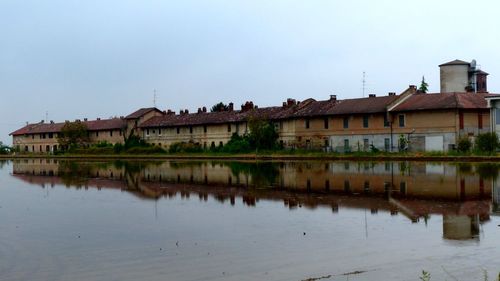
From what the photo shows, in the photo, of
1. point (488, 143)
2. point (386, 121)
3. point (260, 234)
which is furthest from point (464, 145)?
point (260, 234)

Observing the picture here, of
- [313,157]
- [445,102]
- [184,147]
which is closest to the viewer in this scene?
[445,102]

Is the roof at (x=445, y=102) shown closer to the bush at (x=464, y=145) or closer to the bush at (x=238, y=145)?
the bush at (x=464, y=145)

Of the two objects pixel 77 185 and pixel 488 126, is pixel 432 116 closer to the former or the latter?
pixel 488 126

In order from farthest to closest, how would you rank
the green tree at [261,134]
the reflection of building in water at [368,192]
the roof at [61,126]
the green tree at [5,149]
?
the green tree at [5,149]
the roof at [61,126]
the green tree at [261,134]
the reflection of building in water at [368,192]

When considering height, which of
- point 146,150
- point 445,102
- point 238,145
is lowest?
point 146,150

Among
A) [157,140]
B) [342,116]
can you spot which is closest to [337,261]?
[342,116]

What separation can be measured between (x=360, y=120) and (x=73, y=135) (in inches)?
2041

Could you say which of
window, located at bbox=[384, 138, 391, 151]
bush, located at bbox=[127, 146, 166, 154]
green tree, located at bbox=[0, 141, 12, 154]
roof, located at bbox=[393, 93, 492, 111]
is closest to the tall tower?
roof, located at bbox=[393, 93, 492, 111]

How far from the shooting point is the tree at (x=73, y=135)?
9575 cm

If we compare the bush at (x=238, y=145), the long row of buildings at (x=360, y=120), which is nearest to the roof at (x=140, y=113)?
the long row of buildings at (x=360, y=120)

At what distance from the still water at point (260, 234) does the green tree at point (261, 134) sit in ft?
135

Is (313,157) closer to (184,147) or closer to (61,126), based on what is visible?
(184,147)

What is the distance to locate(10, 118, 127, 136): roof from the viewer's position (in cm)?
9454

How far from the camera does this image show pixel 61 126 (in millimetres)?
103750
